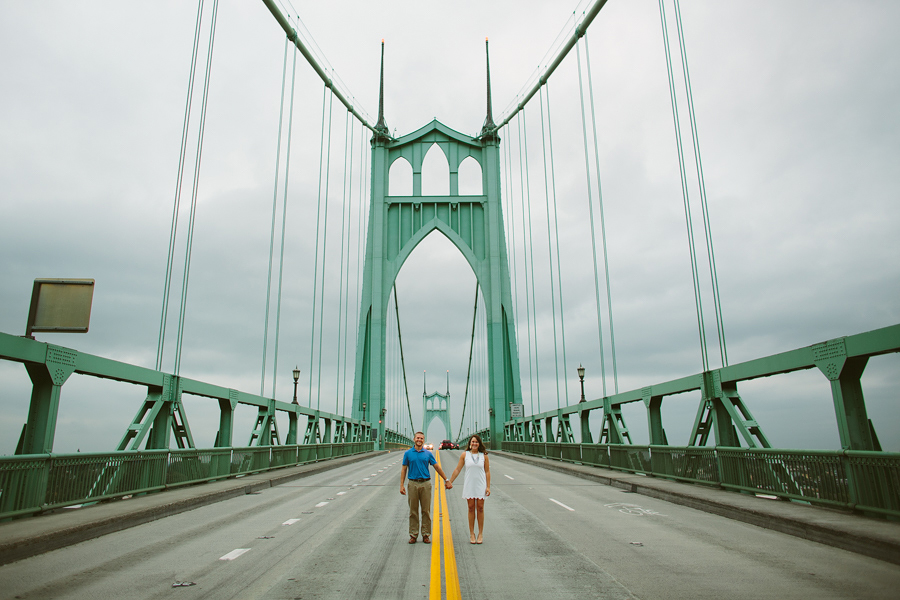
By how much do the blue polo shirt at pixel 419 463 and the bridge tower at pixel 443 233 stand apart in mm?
43197

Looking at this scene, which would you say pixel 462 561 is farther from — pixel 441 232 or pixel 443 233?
pixel 441 232

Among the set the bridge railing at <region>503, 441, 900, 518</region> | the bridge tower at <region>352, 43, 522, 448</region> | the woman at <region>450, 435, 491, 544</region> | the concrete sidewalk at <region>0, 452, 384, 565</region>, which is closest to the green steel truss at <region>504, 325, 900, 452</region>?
the bridge railing at <region>503, 441, 900, 518</region>

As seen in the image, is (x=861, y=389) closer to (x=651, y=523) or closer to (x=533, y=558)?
(x=651, y=523)

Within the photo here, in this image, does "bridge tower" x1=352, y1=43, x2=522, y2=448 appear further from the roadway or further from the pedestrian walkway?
A: the roadway

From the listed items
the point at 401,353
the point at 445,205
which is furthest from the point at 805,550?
the point at 401,353

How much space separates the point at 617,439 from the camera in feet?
66.2

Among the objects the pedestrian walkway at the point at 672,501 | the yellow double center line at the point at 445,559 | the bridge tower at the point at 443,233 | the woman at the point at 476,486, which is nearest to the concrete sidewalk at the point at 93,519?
the pedestrian walkway at the point at 672,501

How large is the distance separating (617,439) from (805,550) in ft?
44.3

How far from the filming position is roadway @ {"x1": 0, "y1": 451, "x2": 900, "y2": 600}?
17.0ft

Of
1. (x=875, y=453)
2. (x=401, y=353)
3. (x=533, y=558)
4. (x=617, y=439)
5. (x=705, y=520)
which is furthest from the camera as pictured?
(x=401, y=353)

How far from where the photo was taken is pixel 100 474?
33.6ft

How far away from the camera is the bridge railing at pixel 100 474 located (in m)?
8.20

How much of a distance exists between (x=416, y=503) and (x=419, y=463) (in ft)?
1.62

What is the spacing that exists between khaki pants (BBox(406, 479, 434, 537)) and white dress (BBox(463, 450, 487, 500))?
49 centimetres
